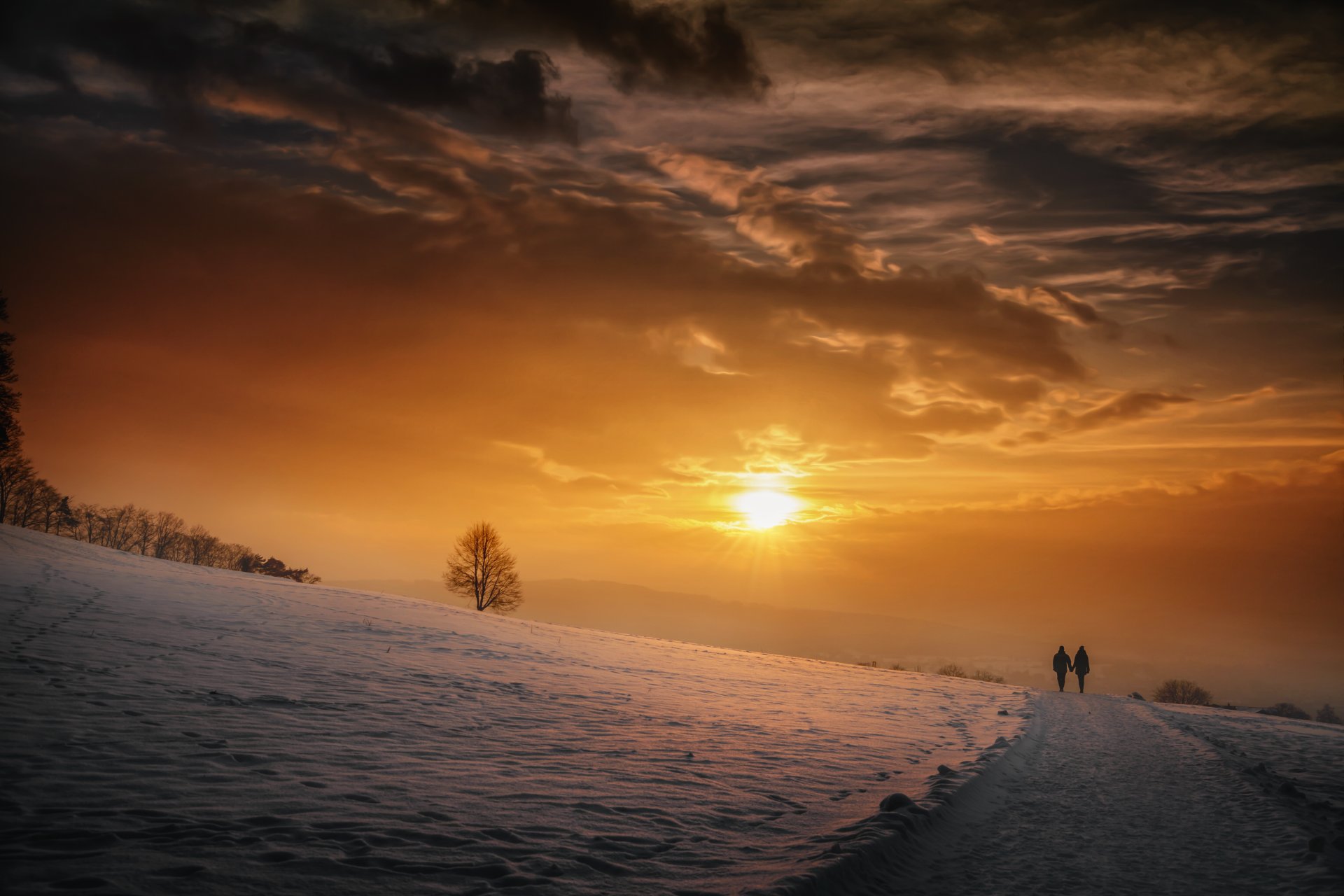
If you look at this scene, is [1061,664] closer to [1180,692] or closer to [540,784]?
[540,784]

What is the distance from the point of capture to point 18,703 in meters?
8.44

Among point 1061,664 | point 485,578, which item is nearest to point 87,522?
point 485,578

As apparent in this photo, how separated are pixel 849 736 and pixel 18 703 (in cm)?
1317

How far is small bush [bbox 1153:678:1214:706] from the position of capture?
78438 millimetres

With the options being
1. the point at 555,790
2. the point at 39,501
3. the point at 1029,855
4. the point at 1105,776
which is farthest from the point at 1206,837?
the point at 39,501

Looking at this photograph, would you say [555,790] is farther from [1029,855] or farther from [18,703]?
[18,703]

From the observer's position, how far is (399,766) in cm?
834

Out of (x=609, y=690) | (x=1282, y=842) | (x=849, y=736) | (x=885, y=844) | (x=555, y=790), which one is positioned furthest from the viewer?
(x=609, y=690)

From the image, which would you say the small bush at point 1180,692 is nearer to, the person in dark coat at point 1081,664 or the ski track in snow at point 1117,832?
the person in dark coat at point 1081,664

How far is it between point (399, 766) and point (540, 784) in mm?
1732

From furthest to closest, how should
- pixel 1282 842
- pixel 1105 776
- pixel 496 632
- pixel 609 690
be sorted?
1. pixel 496 632
2. pixel 609 690
3. pixel 1105 776
4. pixel 1282 842

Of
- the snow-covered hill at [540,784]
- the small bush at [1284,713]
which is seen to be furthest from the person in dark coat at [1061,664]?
the snow-covered hill at [540,784]

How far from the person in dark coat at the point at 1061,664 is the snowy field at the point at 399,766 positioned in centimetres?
2447

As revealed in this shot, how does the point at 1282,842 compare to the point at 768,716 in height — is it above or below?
above
